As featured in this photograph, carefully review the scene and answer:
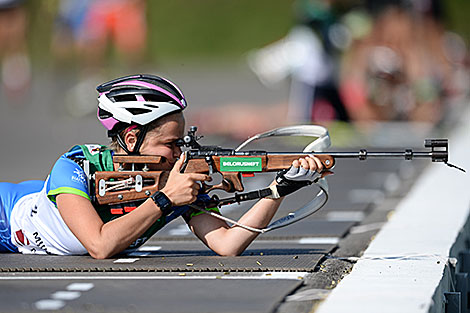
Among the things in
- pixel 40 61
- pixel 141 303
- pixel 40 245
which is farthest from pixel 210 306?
pixel 40 61

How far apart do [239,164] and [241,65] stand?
1431 inches

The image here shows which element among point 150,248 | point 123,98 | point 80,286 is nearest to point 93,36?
point 150,248

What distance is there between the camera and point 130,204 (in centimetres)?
617

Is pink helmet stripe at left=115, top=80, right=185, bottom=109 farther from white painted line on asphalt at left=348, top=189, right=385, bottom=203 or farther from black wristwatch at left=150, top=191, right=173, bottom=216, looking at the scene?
white painted line on asphalt at left=348, top=189, right=385, bottom=203

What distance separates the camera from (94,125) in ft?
93.5

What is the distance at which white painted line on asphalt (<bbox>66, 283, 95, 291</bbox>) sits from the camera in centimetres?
531

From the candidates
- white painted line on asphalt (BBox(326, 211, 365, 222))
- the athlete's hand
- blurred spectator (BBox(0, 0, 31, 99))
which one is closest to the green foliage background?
blurred spectator (BBox(0, 0, 31, 99))

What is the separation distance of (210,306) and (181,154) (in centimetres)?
147

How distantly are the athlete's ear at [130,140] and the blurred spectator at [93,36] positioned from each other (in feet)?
84.8

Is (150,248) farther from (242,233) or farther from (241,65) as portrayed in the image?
(241,65)

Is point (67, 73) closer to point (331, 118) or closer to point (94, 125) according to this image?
point (94, 125)

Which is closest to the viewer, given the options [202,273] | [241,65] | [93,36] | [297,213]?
[202,273]

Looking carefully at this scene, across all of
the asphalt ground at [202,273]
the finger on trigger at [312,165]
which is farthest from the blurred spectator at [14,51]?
the finger on trigger at [312,165]

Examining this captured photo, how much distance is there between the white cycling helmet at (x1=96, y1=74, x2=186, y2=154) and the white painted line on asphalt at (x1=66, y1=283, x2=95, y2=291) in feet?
3.48
